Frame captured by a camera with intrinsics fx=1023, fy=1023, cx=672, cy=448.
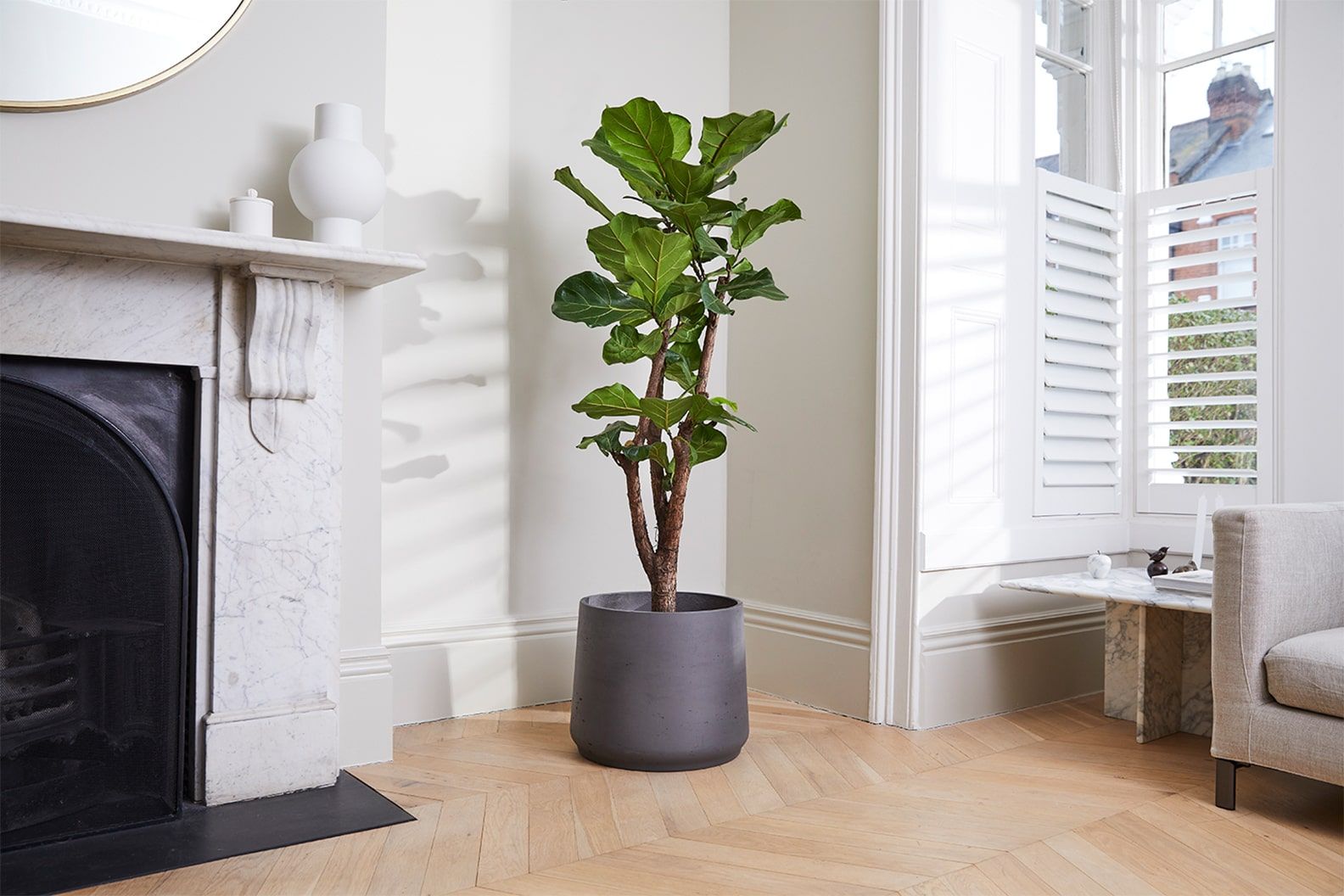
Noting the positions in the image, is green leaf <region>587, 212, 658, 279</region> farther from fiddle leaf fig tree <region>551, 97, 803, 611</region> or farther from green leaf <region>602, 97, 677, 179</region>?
green leaf <region>602, 97, 677, 179</region>

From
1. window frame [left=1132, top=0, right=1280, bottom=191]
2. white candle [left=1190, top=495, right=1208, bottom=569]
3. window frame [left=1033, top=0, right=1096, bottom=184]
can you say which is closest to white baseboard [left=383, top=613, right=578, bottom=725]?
white candle [left=1190, top=495, right=1208, bottom=569]

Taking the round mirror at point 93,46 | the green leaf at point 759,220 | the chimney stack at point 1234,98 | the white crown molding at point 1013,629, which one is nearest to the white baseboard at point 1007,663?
the white crown molding at point 1013,629

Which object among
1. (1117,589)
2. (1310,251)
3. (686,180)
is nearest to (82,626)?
(686,180)

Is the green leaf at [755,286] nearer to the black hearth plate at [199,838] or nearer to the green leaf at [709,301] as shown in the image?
the green leaf at [709,301]

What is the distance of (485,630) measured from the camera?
284 centimetres

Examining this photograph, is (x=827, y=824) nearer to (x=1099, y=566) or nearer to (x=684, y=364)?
(x=684, y=364)

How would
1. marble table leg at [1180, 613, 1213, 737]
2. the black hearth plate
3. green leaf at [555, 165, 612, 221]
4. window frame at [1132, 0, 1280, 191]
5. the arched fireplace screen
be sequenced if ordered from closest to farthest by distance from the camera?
the black hearth plate < the arched fireplace screen < green leaf at [555, 165, 612, 221] < marble table leg at [1180, 613, 1213, 737] < window frame at [1132, 0, 1280, 191]

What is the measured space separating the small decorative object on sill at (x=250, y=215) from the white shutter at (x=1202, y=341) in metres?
2.63

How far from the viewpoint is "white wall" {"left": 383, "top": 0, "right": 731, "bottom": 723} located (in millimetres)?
2727

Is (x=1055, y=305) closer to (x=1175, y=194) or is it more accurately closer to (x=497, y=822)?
(x=1175, y=194)

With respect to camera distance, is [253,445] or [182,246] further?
[253,445]

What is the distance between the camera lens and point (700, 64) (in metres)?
3.31

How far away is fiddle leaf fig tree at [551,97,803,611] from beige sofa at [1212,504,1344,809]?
3.52ft

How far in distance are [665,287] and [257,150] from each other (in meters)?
0.94
